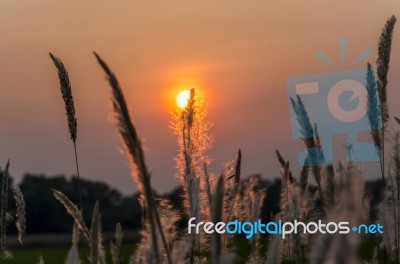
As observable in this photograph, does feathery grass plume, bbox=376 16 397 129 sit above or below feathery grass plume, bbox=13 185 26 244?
above

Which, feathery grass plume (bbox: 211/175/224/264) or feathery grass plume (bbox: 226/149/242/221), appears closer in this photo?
feathery grass plume (bbox: 211/175/224/264)

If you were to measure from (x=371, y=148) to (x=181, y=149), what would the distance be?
4.21 feet

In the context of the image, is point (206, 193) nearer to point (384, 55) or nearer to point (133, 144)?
point (384, 55)

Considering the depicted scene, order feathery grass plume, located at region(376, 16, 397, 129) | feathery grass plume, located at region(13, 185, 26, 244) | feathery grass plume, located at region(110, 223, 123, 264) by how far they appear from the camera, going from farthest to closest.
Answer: feathery grass plume, located at region(13, 185, 26, 244)
feathery grass plume, located at region(376, 16, 397, 129)
feathery grass plume, located at region(110, 223, 123, 264)

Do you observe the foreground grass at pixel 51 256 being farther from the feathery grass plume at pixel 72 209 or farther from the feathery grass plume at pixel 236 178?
the feathery grass plume at pixel 72 209

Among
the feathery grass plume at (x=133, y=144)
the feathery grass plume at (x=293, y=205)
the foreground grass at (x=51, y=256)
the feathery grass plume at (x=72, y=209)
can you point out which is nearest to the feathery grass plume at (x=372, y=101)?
the feathery grass plume at (x=293, y=205)

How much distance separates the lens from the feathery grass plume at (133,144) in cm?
154

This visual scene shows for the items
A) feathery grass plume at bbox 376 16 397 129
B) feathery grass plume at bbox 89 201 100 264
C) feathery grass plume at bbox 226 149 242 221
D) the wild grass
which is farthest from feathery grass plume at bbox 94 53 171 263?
feathery grass plume at bbox 376 16 397 129

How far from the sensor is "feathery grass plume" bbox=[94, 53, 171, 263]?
1.54 m

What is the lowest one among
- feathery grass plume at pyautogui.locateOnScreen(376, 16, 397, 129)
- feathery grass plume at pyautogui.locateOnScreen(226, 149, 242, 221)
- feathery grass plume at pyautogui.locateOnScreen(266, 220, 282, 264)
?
feathery grass plume at pyautogui.locateOnScreen(266, 220, 282, 264)

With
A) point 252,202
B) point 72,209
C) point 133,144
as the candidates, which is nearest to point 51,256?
point 252,202

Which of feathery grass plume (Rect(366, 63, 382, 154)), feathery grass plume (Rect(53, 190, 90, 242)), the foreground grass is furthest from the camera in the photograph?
the foreground grass

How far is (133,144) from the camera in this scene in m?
1.62

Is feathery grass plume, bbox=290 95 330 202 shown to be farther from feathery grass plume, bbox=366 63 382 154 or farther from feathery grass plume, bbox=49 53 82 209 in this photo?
feathery grass plume, bbox=49 53 82 209
